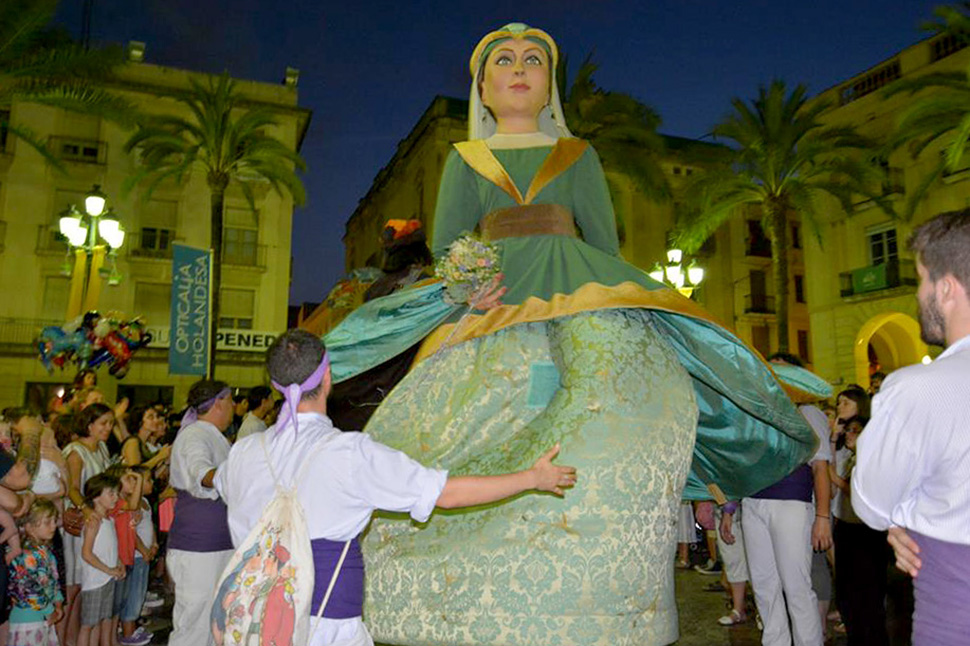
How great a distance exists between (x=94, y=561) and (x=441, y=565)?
4.00 m

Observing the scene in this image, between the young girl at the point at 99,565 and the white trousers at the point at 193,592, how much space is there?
0.72m

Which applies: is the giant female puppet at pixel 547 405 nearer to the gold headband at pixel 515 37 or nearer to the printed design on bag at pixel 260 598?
the gold headband at pixel 515 37

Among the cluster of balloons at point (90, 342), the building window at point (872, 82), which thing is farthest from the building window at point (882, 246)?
the cluster of balloons at point (90, 342)

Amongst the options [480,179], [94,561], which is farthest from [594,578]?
[94,561]

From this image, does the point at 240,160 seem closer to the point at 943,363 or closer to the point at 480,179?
the point at 480,179

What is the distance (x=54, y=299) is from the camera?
92.8ft

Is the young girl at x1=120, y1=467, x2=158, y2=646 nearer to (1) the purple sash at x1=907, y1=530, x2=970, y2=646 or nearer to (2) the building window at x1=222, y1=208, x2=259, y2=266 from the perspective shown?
(1) the purple sash at x1=907, y1=530, x2=970, y2=646

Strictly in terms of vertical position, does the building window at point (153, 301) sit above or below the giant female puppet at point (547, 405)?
above

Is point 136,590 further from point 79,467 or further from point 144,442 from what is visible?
point 144,442

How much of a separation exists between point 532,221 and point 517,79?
79 centimetres

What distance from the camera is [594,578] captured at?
2.65 m

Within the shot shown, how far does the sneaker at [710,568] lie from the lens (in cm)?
955

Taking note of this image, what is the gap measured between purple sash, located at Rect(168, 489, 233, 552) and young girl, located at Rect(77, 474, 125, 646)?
751 millimetres

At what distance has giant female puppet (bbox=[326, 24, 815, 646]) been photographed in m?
2.69
